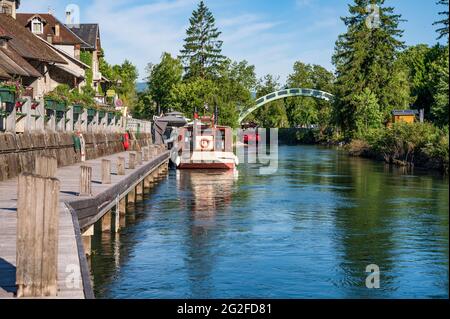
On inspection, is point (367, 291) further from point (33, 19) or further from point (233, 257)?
point (33, 19)

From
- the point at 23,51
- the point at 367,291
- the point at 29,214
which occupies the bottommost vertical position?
the point at 367,291

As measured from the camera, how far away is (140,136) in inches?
2741

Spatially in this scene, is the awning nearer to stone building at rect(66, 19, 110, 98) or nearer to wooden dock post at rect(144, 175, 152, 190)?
stone building at rect(66, 19, 110, 98)

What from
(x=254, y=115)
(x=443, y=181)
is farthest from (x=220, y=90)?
(x=443, y=181)

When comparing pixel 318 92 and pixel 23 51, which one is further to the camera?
pixel 318 92

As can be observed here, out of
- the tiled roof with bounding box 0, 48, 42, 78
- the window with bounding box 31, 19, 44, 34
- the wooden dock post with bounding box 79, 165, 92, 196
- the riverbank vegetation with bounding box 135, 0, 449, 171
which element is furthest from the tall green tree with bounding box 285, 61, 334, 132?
the wooden dock post with bounding box 79, 165, 92, 196

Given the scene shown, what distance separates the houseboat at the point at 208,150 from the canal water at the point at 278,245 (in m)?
14.8

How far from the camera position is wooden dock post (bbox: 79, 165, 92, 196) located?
1767 centimetres

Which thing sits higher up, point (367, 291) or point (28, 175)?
point (28, 175)

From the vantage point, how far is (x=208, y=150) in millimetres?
52156

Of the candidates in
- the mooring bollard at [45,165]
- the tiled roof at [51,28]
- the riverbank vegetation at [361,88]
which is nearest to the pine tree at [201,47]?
the riverbank vegetation at [361,88]

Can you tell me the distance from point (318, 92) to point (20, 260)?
13860 cm

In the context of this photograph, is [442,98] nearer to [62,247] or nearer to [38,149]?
[38,149]

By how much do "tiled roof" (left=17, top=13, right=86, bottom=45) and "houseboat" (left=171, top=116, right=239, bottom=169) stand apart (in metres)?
20.5
